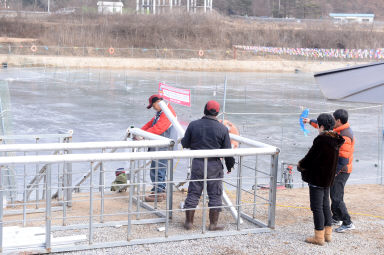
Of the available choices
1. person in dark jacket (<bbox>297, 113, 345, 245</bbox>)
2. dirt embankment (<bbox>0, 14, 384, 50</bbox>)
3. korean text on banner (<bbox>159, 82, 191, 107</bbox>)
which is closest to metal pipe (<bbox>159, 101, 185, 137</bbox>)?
person in dark jacket (<bbox>297, 113, 345, 245</bbox>)

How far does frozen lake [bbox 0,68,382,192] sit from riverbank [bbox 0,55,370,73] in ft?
35.1

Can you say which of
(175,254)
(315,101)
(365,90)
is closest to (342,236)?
(365,90)

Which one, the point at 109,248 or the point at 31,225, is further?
the point at 31,225

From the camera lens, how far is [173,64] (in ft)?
165

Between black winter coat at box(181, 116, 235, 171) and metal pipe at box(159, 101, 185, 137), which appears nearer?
black winter coat at box(181, 116, 235, 171)

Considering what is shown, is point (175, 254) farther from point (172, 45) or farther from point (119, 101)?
point (172, 45)

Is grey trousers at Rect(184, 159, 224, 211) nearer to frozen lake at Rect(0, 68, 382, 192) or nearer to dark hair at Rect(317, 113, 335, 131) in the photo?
dark hair at Rect(317, 113, 335, 131)

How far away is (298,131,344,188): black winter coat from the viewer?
5359mm

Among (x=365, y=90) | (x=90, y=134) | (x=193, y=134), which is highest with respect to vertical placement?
(x=365, y=90)

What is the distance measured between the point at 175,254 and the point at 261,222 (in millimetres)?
1382

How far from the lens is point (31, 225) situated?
227 inches

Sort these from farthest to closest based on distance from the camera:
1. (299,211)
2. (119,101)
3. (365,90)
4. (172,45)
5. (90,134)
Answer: (172,45)
(119,101)
(90,134)
(299,211)
(365,90)

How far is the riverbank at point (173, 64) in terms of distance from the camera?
45000 millimetres

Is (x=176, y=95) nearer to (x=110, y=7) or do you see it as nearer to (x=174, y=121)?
(x=174, y=121)
